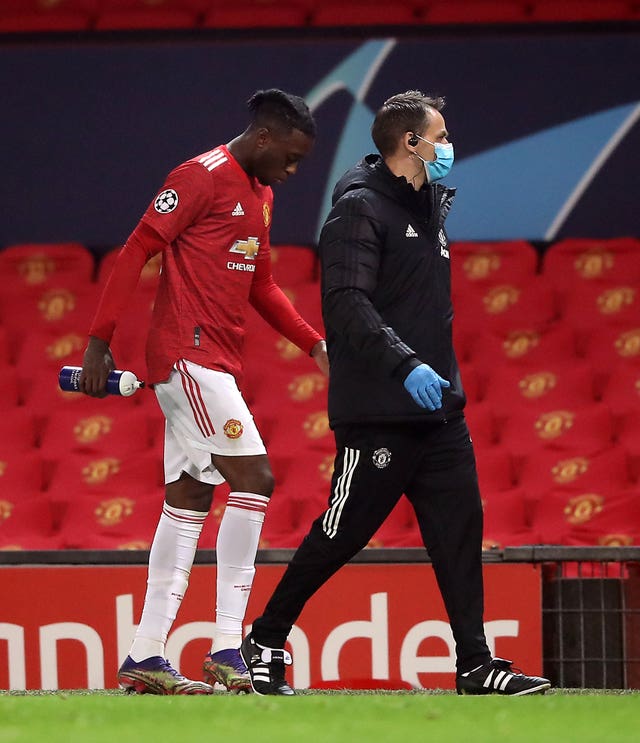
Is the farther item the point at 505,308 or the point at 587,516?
the point at 505,308

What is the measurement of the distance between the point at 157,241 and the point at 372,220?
0.51 meters

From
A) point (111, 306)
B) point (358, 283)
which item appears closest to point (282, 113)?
point (358, 283)

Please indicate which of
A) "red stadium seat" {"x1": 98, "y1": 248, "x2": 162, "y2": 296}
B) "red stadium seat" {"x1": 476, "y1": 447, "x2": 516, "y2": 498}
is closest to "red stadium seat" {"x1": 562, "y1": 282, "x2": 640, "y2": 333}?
"red stadium seat" {"x1": 476, "y1": 447, "x2": 516, "y2": 498}

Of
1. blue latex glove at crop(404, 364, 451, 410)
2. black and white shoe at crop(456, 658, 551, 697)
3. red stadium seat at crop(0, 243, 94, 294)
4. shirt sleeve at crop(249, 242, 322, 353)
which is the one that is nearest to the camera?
blue latex glove at crop(404, 364, 451, 410)

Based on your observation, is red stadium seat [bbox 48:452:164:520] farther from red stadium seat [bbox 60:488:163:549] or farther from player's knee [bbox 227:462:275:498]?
player's knee [bbox 227:462:275:498]

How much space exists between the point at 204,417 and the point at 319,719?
3.10 ft

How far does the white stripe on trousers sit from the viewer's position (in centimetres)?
338

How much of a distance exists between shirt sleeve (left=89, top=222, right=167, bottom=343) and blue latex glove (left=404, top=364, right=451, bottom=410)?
69 cm

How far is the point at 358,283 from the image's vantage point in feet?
10.9

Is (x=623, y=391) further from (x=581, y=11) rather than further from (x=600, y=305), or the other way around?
(x=581, y=11)

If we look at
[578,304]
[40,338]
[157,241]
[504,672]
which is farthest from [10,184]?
[504,672]

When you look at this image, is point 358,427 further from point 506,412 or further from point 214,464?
point 506,412

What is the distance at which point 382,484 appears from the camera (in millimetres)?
3396

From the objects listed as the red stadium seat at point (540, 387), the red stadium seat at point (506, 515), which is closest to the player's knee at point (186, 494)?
the red stadium seat at point (506, 515)
